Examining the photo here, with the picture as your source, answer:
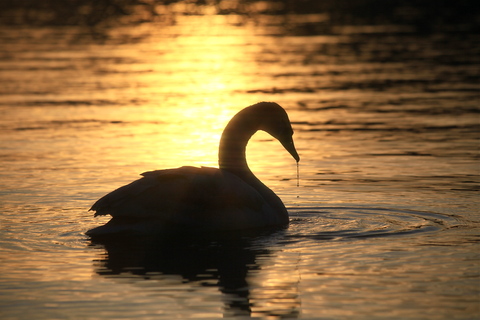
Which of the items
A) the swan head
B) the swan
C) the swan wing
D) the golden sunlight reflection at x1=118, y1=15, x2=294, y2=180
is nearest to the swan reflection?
the swan

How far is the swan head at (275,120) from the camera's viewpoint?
1309 cm

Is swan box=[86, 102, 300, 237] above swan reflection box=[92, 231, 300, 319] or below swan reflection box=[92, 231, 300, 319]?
above

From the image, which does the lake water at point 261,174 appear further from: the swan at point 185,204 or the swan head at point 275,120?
the swan head at point 275,120

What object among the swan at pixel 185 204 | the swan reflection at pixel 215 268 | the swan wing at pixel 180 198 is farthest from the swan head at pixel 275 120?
the swan reflection at pixel 215 268

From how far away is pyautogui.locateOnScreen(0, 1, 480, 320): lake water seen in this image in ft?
29.5

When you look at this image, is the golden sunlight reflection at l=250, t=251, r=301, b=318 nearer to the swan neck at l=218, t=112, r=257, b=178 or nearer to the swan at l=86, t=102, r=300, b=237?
the swan at l=86, t=102, r=300, b=237

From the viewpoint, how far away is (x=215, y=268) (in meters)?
10.0

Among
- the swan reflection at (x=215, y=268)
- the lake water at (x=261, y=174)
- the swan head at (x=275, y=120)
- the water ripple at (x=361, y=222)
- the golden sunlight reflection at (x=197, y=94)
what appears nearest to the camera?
the swan reflection at (x=215, y=268)

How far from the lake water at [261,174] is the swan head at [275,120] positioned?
930mm

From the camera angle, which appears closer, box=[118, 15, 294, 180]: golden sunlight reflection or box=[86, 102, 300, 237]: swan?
box=[86, 102, 300, 237]: swan

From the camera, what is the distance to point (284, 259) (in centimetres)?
1030

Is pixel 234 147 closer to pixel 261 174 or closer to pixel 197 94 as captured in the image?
pixel 261 174

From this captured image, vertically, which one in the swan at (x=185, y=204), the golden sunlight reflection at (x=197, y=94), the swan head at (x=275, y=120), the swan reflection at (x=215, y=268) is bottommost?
the golden sunlight reflection at (x=197, y=94)

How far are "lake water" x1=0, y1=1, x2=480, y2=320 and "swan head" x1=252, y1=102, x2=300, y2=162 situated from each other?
930mm
